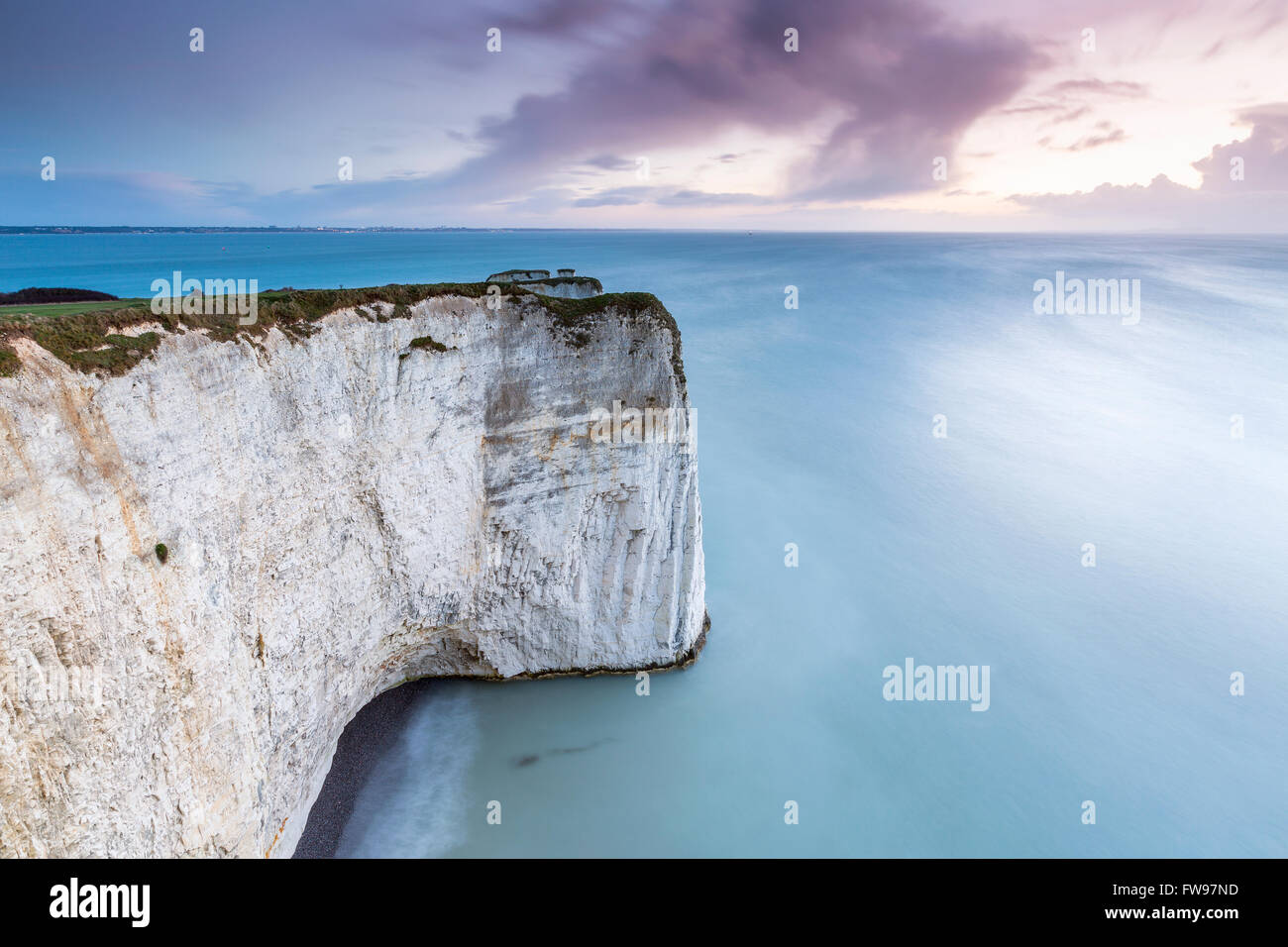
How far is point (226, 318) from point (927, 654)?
20156 millimetres

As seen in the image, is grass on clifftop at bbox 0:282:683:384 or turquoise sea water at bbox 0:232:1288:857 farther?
turquoise sea water at bbox 0:232:1288:857

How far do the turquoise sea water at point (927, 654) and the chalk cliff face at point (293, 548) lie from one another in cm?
246

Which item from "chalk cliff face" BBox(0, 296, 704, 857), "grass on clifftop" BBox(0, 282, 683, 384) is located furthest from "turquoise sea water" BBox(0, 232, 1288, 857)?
"grass on clifftop" BBox(0, 282, 683, 384)

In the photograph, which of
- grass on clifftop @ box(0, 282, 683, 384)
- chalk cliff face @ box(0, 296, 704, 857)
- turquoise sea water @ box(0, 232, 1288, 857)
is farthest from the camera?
turquoise sea water @ box(0, 232, 1288, 857)

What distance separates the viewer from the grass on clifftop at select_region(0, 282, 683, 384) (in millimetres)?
8461

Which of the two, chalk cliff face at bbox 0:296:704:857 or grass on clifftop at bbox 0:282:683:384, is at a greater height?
grass on clifftop at bbox 0:282:683:384

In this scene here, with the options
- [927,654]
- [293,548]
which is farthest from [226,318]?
[927,654]

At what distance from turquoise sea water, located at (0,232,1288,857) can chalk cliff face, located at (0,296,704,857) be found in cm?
246

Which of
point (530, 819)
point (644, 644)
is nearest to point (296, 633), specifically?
point (530, 819)

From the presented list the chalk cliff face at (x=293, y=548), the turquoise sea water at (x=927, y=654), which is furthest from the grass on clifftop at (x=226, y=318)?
the turquoise sea water at (x=927, y=654)

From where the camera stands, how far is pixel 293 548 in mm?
11867

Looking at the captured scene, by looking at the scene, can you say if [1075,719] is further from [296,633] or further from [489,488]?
[296,633]

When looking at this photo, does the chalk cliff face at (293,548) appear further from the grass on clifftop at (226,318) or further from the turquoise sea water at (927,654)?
the turquoise sea water at (927,654)

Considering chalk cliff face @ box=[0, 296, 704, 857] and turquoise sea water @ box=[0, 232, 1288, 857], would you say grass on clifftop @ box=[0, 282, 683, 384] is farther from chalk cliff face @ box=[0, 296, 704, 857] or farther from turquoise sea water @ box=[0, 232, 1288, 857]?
turquoise sea water @ box=[0, 232, 1288, 857]
